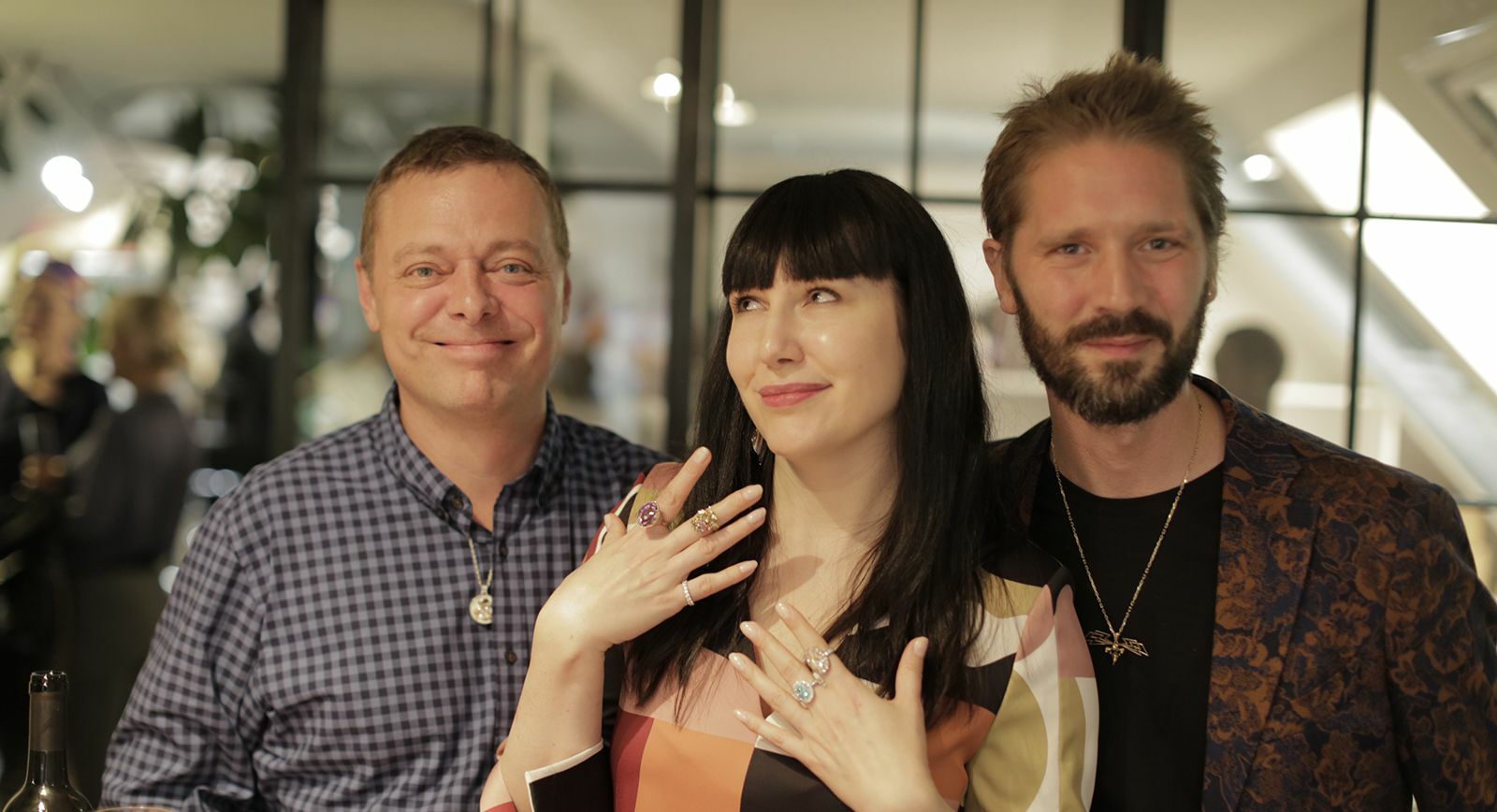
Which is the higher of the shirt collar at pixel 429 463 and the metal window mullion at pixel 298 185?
the metal window mullion at pixel 298 185

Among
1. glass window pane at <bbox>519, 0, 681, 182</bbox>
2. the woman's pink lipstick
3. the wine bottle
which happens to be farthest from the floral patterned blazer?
glass window pane at <bbox>519, 0, 681, 182</bbox>

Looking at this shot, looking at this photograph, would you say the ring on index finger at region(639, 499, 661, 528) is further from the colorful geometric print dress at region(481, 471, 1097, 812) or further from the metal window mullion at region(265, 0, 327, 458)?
the metal window mullion at region(265, 0, 327, 458)

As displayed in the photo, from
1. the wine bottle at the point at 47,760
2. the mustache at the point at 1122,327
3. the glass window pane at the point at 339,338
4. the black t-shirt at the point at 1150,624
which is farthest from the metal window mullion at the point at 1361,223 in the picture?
the wine bottle at the point at 47,760

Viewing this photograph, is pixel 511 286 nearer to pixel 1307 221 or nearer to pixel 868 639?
pixel 868 639

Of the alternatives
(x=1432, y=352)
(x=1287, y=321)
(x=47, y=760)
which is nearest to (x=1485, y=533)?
(x=1432, y=352)

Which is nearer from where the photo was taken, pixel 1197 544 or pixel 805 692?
pixel 805 692

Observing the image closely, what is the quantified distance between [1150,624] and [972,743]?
1.46ft

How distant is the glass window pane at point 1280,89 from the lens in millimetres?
3395

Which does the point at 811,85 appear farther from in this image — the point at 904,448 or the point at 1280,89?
the point at 904,448

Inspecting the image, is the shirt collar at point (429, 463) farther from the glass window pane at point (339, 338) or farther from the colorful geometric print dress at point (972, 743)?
the glass window pane at point (339, 338)

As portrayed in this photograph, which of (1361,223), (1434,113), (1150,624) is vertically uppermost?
(1434,113)

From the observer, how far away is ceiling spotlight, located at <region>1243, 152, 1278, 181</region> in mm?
3438

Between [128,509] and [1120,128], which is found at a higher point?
[1120,128]

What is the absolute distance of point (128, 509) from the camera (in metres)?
4.05
